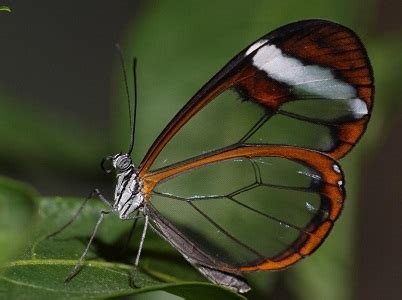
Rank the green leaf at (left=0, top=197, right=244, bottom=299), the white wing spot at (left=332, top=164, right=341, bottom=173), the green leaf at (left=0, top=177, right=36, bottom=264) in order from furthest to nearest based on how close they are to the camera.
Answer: the white wing spot at (left=332, top=164, right=341, bottom=173), the green leaf at (left=0, top=197, right=244, bottom=299), the green leaf at (left=0, top=177, right=36, bottom=264)

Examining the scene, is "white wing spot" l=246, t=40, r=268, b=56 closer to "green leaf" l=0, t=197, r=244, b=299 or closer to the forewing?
the forewing

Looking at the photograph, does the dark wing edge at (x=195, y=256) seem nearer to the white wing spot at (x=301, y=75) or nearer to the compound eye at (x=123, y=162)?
the compound eye at (x=123, y=162)

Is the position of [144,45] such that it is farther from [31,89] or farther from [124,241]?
[31,89]

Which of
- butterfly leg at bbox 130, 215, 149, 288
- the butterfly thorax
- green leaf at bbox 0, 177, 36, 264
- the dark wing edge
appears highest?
green leaf at bbox 0, 177, 36, 264

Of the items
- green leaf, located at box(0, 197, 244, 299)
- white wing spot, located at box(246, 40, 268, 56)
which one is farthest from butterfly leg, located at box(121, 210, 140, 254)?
white wing spot, located at box(246, 40, 268, 56)

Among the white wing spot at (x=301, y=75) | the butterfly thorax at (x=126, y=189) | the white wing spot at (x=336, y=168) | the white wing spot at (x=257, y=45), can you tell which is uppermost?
the white wing spot at (x=257, y=45)

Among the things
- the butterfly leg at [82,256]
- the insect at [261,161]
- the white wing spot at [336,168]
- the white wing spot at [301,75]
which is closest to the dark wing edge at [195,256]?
the insect at [261,161]
